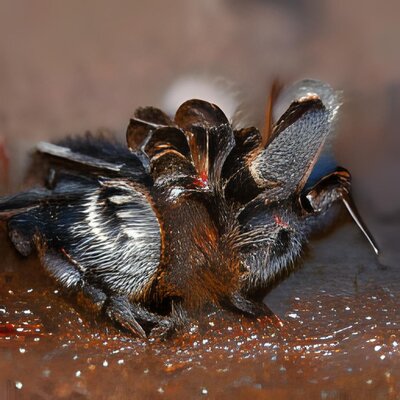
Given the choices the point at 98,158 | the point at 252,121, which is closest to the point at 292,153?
the point at 252,121

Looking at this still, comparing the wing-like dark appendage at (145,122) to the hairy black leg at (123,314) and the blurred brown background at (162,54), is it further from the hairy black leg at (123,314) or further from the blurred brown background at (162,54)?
the hairy black leg at (123,314)

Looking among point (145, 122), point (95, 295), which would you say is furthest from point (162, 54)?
point (95, 295)

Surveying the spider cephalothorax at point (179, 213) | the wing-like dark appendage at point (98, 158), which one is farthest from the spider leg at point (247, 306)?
the wing-like dark appendage at point (98, 158)

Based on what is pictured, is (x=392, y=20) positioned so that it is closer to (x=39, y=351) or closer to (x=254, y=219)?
(x=254, y=219)

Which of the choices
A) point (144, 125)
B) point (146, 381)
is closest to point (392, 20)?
point (144, 125)

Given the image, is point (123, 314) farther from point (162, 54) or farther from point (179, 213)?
point (162, 54)

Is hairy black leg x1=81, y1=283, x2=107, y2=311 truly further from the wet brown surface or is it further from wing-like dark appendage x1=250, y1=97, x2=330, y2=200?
wing-like dark appendage x1=250, y1=97, x2=330, y2=200

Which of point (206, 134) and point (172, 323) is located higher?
point (206, 134)
